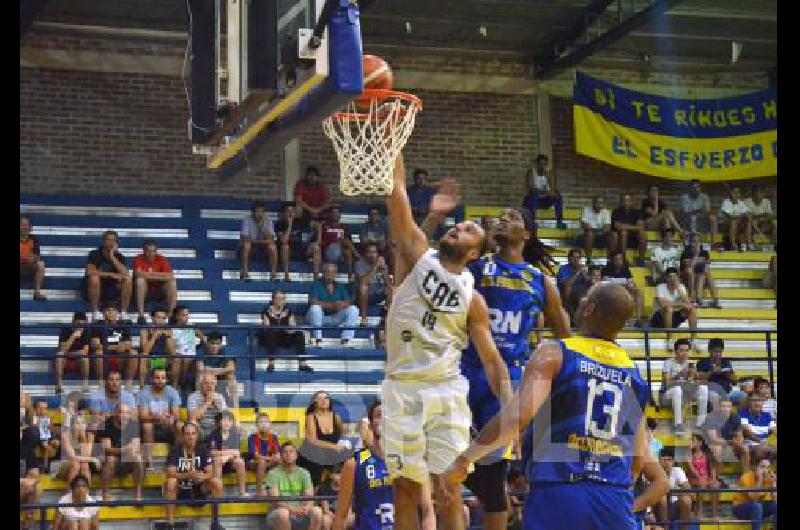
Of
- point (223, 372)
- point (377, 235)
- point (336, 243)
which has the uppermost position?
point (377, 235)

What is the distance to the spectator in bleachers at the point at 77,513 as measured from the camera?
11.5 m

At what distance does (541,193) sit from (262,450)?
29.0 feet

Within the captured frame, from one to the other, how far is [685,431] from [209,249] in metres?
6.98

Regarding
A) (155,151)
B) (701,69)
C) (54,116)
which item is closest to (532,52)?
(701,69)

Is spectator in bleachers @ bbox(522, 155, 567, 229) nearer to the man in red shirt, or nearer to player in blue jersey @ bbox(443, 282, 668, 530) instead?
the man in red shirt

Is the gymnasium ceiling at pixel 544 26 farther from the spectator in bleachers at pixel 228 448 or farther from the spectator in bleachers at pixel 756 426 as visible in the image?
the spectator in bleachers at pixel 228 448

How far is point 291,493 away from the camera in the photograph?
40.7 feet

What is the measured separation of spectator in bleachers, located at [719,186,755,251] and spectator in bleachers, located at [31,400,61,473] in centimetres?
1202

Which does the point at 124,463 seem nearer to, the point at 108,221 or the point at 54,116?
the point at 108,221

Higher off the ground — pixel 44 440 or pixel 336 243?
pixel 336 243

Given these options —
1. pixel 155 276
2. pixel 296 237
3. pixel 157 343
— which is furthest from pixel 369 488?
pixel 296 237

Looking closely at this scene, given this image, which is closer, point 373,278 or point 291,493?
point 291,493

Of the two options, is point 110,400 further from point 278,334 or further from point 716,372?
point 716,372

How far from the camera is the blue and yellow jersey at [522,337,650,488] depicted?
592 cm
